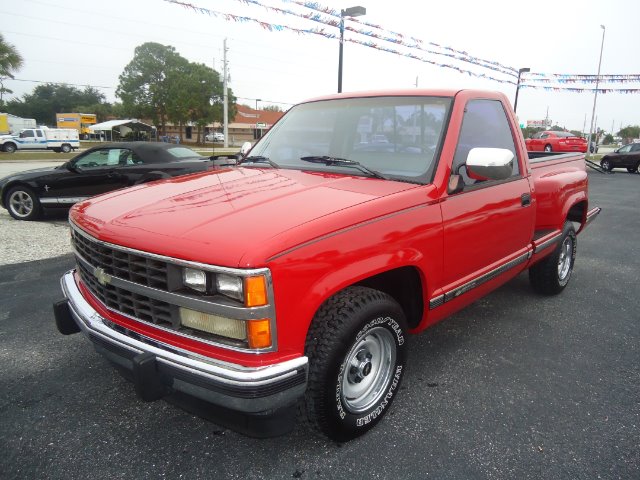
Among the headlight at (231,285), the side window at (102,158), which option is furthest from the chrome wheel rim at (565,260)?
the side window at (102,158)

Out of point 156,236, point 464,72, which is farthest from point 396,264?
point 464,72

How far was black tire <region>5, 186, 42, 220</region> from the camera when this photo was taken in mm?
8094

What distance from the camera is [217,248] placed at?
5.94 feet

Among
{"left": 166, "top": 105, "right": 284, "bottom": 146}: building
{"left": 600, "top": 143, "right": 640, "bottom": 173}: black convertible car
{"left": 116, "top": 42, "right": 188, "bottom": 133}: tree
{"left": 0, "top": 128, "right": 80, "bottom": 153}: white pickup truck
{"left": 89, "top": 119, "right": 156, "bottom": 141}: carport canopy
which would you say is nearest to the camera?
{"left": 600, "top": 143, "right": 640, "bottom": 173}: black convertible car

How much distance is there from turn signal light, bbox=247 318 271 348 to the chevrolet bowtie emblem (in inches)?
33.6

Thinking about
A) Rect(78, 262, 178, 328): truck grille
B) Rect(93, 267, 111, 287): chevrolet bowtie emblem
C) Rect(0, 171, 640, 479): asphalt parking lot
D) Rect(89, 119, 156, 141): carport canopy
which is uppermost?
Rect(89, 119, 156, 141): carport canopy

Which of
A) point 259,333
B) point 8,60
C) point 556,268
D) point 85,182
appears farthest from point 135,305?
point 8,60

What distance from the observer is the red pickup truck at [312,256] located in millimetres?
1833

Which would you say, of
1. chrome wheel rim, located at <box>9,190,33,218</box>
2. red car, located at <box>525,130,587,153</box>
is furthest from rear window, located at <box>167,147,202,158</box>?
red car, located at <box>525,130,587,153</box>

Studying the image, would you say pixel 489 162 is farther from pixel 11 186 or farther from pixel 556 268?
pixel 11 186

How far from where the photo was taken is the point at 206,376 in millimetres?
1823

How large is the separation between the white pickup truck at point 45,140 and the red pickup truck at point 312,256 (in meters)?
38.4

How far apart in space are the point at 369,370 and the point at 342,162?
1298mm

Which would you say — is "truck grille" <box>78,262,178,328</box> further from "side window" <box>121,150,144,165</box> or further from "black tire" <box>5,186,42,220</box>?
"black tire" <box>5,186,42,220</box>
